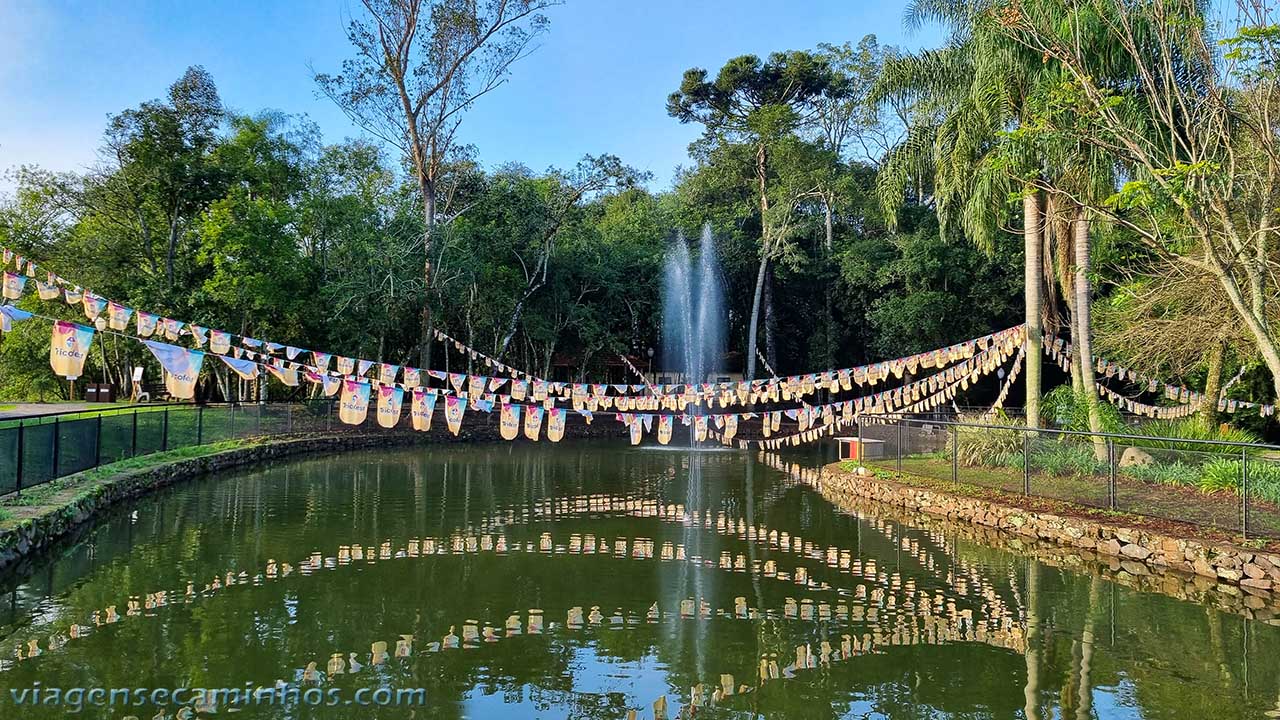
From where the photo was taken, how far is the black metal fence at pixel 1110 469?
446 inches

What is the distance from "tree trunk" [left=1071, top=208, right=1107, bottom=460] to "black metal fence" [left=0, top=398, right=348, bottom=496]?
745 inches

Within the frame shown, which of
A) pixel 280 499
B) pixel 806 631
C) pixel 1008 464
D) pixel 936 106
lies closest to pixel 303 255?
pixel 280 499

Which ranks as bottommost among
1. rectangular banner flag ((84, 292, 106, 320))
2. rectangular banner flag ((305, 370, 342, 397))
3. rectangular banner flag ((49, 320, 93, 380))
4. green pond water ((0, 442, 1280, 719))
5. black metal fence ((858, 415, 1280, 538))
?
green pond water ((0, 442, 1280, 719))

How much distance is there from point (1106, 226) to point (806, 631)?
1549 cm

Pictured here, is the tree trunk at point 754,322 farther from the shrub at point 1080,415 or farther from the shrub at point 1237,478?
the shrub at point 1237,478

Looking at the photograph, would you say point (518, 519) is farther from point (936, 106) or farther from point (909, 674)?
point (936, 106)

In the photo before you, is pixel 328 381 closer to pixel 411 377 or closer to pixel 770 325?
pixel 411 377

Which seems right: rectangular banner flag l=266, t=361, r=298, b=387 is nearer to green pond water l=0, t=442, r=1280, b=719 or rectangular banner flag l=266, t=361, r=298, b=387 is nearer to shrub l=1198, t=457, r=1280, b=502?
green pond water l=0, t=442, r=1280, b=719

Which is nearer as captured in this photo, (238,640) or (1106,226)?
(238,640)

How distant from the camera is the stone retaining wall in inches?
392

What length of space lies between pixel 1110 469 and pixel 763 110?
92.2 ft

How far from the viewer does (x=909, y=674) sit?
7215mm

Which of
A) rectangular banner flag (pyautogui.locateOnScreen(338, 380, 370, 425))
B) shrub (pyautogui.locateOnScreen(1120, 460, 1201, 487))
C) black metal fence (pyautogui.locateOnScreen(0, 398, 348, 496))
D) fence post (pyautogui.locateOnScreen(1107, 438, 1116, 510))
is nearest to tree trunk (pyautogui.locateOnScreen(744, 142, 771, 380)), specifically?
black metal fence (pyautogui.locateOnScreen(0, 398, 348, 496))

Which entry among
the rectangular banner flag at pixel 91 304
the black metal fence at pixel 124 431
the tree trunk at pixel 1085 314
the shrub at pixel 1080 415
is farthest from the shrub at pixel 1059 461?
the rectangular banner flag at pixel 91 304
